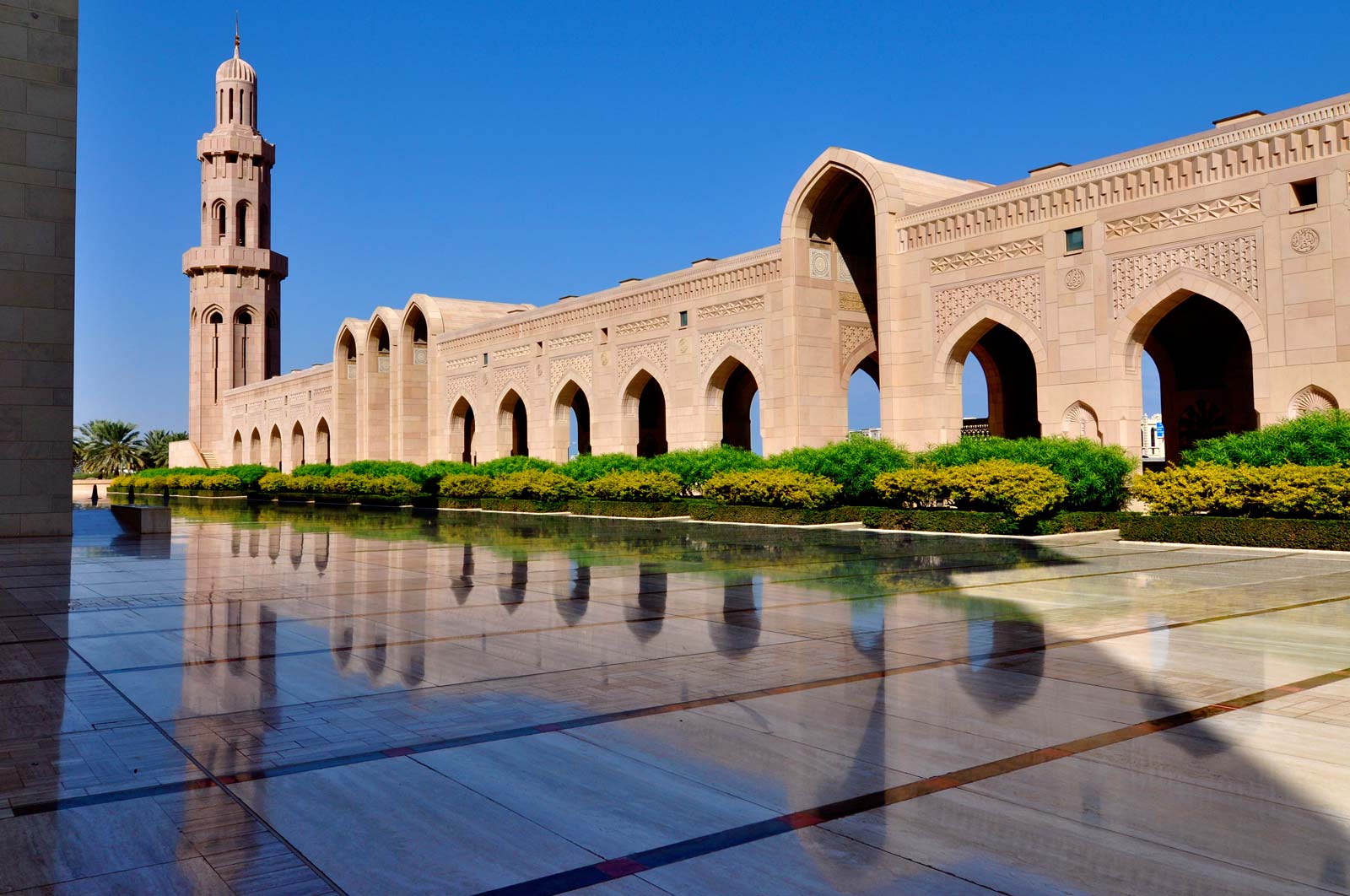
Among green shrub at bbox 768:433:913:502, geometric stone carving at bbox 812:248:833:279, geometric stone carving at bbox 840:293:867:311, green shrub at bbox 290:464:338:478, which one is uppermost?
geometric stone carving at bbox 812:248:833:279

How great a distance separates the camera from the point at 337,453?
42.4m

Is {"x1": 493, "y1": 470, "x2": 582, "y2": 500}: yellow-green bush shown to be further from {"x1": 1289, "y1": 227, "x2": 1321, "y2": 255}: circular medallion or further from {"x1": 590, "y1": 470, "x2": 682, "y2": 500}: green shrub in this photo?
{"x1": 1289, "y1": 227, "x2": 1321, "y2": 255}: circular medallion

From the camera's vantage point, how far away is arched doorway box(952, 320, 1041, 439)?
26.1 metres

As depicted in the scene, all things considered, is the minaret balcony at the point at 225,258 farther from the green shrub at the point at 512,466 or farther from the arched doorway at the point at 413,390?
the green shrub at the point at 512,466

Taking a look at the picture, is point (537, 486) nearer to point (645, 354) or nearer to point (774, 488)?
point (645, 354)

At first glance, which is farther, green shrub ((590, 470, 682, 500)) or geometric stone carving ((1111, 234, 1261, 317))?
green shrub ((590, 470, 682, 500))

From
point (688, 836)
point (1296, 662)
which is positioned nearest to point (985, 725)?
point (688, 836)

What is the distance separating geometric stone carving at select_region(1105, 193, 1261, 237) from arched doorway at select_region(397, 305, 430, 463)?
84.9ft

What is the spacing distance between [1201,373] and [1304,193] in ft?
31.2

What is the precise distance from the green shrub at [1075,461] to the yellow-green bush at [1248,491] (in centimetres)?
78

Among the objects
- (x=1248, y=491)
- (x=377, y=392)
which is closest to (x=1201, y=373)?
(x=1248, y=491)

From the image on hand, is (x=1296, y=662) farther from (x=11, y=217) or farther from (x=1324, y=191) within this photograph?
(x=11, y=217)

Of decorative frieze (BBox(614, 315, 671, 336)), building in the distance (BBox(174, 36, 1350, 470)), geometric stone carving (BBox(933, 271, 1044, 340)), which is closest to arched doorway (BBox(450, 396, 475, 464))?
building in the distance (BBox(174, 36, 1350, 470))

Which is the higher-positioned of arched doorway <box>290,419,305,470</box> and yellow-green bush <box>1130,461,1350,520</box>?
arched doorway <box>290,419,305,470</box>
